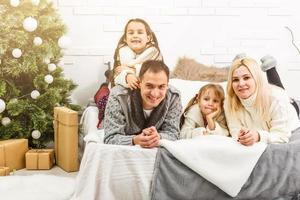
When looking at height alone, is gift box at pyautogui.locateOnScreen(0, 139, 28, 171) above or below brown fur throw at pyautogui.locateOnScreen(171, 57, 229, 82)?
below

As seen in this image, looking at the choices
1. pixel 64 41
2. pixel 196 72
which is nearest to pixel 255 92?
pixel 196 72

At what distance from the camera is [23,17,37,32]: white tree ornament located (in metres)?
2.52

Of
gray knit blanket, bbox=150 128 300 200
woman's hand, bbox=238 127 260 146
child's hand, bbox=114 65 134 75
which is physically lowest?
gray knit blanket, bbox=150 128 300 200

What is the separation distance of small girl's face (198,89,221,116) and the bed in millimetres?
265

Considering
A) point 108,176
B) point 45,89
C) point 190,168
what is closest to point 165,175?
point 190,168

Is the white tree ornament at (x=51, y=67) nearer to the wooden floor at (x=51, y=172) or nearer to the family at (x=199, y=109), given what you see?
the wooden floor at (x=51, y=172)

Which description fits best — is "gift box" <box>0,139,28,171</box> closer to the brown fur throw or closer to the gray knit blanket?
the brown fur throw

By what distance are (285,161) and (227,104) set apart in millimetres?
331

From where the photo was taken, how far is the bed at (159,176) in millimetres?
1618

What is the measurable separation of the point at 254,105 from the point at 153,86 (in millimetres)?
431

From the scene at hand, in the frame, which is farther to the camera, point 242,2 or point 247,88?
point 242,2

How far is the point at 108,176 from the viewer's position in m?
1.62

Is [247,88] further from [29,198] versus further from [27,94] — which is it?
[27,94]

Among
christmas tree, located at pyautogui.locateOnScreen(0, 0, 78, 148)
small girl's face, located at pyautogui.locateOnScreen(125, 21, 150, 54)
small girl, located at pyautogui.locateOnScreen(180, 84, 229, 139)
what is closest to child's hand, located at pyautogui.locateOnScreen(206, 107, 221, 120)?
small girl, located at pyautogui.locateOnScreen(180, 84, 229, 139)
